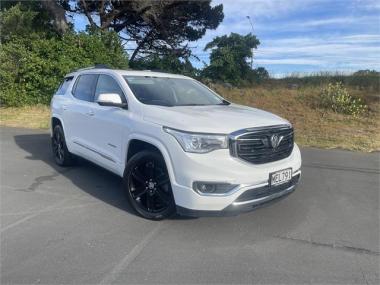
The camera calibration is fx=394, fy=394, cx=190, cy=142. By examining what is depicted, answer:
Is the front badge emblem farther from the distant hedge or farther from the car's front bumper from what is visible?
the distant hedge

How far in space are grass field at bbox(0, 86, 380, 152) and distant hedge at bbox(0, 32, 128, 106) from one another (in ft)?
1.91

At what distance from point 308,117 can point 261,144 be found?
8551 millimetres

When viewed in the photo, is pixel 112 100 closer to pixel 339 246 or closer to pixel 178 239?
pixel 178 239

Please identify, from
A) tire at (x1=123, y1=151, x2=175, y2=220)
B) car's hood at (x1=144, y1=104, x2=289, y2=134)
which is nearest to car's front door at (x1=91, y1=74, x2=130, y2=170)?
tire at (x1=123, y1=151, x2=175, y2=220)

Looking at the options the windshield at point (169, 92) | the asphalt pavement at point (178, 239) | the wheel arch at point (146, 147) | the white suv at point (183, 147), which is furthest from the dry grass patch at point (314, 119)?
the wheel arch at point (146, 147)

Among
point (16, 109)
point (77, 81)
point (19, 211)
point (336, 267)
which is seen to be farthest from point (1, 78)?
point (336, 267)

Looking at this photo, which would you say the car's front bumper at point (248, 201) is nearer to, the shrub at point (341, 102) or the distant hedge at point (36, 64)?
the shrub at point (341, 102)

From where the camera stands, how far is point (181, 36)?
22.3 metres

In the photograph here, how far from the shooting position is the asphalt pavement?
11.4ft

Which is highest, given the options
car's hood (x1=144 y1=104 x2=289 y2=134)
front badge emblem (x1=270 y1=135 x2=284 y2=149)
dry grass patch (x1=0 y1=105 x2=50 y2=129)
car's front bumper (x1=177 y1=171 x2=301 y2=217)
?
car's hood (x1=144 y1=104 x2=289 y2=134)

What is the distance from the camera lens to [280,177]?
4.35 meters

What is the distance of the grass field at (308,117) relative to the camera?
390 inches

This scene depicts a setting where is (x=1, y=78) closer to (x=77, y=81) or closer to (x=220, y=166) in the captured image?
(x=77, y=81)

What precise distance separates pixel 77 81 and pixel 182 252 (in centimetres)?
407
